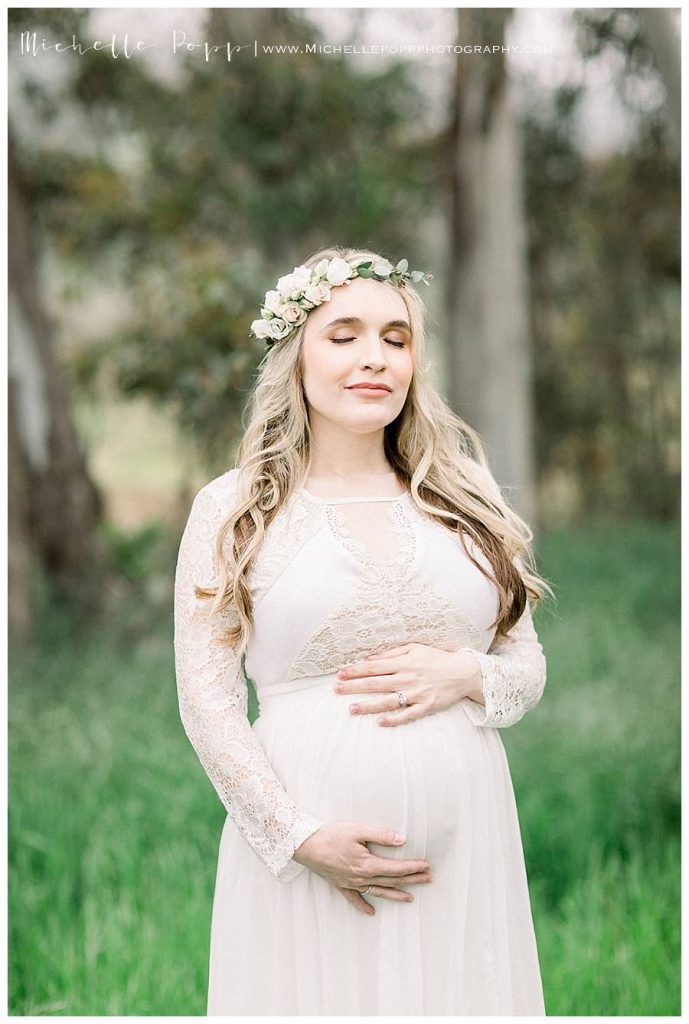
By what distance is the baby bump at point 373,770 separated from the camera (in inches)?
74.4

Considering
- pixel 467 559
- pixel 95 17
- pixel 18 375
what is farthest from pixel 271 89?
pixel 467 559

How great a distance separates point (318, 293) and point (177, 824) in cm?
247

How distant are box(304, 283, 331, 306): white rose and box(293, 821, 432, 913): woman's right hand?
3.18ft

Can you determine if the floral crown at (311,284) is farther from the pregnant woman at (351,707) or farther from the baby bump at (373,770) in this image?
the baby bump at (373,770)

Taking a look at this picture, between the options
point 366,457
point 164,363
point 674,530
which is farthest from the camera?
point 674,530

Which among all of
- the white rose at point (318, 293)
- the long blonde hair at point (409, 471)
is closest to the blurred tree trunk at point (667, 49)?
the long blonde hair at point (409, 471)

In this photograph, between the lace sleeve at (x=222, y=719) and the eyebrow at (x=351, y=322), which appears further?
the eyebrow at (x=351, y=322)

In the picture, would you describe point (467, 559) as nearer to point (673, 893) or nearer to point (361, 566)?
point (361, 566)

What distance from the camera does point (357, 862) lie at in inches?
71.7

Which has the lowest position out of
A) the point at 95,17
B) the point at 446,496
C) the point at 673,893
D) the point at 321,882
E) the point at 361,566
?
the point at 673,893

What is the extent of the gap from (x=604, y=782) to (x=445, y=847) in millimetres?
2723

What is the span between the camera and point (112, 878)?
143 inches

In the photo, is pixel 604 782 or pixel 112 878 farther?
pixel 604 782

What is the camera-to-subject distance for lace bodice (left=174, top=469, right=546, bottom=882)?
6.08 ft
